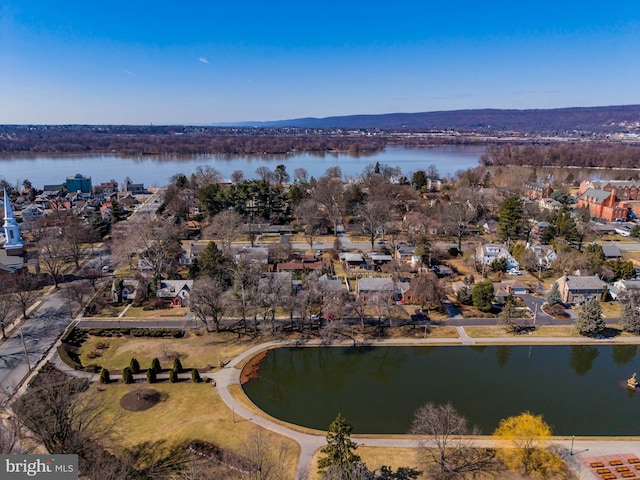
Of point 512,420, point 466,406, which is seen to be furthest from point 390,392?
point 512,420

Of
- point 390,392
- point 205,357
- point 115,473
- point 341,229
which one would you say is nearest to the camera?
point 115,473

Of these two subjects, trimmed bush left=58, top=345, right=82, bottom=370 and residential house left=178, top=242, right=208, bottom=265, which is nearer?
trimmed bush left=58, top=345, right=82, bottom=370

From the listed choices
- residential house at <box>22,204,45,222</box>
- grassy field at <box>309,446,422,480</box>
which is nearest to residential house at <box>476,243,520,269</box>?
grassy field at <box>309,446,422,480</box>

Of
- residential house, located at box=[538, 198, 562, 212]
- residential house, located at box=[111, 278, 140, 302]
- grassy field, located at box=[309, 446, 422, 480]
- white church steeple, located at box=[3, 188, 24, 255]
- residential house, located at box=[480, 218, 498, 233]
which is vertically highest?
white church steeple, located at box=[3, 188, 24, 255]

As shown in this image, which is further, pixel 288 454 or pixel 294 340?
pixel 294 340

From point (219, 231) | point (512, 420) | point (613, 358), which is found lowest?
point (613, 358)

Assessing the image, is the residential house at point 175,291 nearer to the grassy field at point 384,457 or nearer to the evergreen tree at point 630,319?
the grassy field at point 384,457

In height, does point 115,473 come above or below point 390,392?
above

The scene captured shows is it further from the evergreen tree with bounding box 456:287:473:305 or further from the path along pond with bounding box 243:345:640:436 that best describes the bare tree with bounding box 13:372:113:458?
the evergreen tree with bounding box 456:287:473:305

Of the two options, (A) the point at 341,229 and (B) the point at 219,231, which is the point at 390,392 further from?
(A) the point at 341,229
